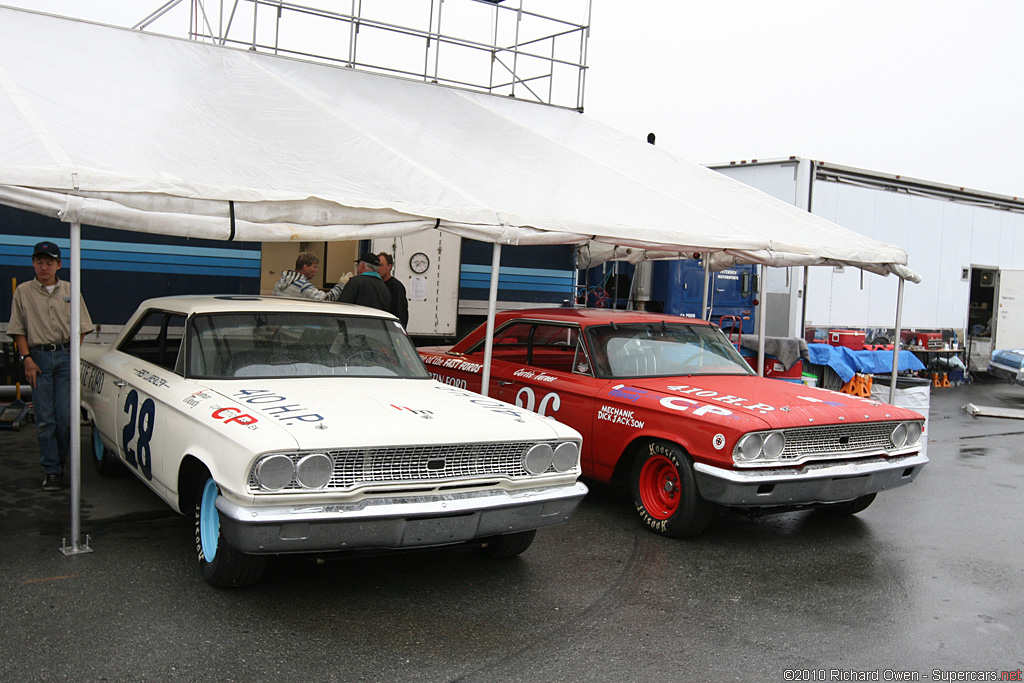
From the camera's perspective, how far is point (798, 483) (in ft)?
17.6

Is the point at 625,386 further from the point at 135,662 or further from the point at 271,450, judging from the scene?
the point at 135,662

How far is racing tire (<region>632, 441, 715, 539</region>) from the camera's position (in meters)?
5.44

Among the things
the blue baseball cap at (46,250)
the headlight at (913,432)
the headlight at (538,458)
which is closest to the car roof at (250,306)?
the blue baseball cap at (46,250)

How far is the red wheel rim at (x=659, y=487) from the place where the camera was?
570 cm

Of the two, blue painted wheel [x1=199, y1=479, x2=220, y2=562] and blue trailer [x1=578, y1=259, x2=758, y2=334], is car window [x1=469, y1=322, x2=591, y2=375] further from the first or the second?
blue trailer [x1=578, y1=259, x2=758, y2=334]

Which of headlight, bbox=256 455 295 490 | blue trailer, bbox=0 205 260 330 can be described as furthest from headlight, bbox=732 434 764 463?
blue trailer, bbox=0 205 260 330

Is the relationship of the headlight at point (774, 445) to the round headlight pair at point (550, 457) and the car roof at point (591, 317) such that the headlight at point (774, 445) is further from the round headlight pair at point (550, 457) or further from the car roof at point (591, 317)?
the car roof at point (591, 317)

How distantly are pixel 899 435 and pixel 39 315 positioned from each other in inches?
232

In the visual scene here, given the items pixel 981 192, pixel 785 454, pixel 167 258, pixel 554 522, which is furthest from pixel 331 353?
pixel 981 192

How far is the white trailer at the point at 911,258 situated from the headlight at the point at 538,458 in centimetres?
876

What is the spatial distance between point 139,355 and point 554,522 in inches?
119

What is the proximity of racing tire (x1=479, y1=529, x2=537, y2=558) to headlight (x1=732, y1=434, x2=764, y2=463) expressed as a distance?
134 centimetres

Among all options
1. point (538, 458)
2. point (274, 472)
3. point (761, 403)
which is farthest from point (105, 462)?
point (761, 403)

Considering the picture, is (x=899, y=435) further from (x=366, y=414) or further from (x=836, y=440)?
(x=366, y=414)
